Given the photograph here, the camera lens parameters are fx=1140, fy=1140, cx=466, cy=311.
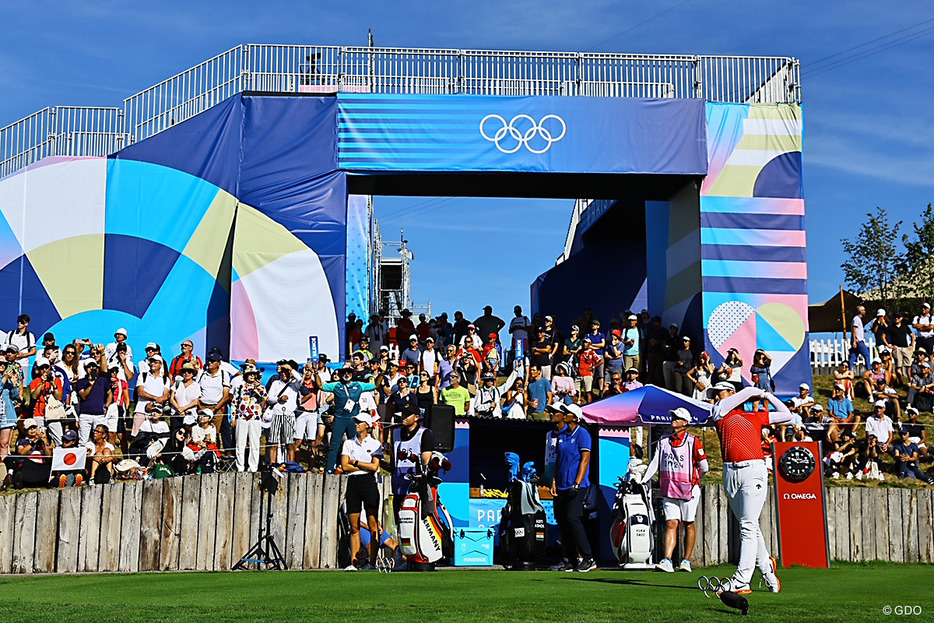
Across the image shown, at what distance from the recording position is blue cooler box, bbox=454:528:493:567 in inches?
587

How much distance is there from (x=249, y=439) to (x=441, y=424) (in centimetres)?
383

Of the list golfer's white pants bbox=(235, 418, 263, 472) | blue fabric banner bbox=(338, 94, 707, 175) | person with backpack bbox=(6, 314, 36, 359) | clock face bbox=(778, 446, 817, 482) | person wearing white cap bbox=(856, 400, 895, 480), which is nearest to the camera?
clock face bbox=(778, 446, 817, 482)

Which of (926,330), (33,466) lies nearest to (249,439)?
(33,466)

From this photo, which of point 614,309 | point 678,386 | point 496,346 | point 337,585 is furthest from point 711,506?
point 614,309

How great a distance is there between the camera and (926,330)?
24.4 m

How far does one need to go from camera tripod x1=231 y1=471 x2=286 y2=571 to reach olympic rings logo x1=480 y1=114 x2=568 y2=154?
472 inches

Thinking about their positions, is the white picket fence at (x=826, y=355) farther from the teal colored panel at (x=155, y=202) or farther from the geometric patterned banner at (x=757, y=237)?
the teal colored panel at (x=155, y=202)

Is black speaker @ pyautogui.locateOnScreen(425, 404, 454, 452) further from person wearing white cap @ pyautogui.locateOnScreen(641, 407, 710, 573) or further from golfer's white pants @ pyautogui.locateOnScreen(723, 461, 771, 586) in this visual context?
golfer's white pants @ pyautogui.locateOnScreen(723, 461, 771, 586)

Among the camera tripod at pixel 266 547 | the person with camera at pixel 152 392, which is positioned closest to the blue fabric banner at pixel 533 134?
the person with camera at pixel 152 392

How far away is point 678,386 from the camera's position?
23531 millimetres

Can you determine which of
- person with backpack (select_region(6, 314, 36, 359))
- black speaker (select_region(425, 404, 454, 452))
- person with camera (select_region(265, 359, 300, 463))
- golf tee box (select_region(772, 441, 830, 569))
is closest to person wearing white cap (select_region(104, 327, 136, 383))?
person with backpack (select_region(6, 314, 36, 359))

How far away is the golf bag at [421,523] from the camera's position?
14.4m

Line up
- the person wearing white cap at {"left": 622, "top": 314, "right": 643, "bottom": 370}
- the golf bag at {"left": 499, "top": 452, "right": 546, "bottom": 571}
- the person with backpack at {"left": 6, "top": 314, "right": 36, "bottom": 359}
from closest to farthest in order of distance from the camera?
1. the golf bag at {"left": 499, "top": 452, "right": 546, "bottom": 571}
2. the person with backpack at {"left": 6, "top": 314, "right": 36, "bottom": 359}
3. the person wearing white cap at {"left": 622, "top": 314, "right": 643, "bottom": 370}

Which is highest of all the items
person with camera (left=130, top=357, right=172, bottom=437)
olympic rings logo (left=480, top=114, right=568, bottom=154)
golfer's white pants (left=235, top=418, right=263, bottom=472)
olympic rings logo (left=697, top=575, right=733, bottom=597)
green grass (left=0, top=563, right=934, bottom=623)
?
olympic rings logo (left=480, top=114, right=568, bottom=154)
